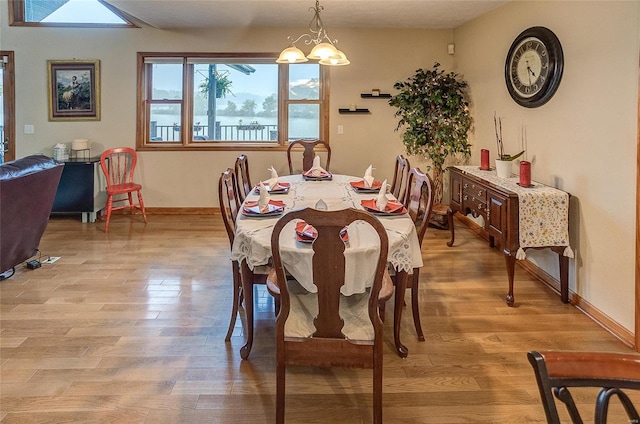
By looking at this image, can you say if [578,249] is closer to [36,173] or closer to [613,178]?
[613,178]

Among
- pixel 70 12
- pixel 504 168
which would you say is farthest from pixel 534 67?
pixel 70 12

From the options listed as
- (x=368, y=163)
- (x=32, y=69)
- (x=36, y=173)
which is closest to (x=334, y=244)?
(x=36, y=173)

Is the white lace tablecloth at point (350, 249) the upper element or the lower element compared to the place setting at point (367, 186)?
lower

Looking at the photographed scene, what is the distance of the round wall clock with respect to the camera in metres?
3.46

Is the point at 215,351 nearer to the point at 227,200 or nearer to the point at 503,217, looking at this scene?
the point at 227,200

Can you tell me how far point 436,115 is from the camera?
5.39 metres

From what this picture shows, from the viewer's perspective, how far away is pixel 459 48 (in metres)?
5.71

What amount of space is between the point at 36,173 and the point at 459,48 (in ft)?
16.0

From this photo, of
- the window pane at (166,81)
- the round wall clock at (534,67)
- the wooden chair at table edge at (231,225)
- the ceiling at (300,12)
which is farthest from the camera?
the window pane at (166,81)

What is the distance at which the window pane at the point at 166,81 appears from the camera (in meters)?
6.02

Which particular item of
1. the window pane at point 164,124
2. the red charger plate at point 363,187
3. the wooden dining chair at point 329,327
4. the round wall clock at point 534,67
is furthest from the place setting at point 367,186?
the window pane at point 164,124

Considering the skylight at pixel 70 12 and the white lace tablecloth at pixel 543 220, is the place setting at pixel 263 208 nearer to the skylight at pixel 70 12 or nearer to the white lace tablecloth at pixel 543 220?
the white lace tablecloth at pixel 543 220

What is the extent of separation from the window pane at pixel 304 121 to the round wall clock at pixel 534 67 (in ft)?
8.43

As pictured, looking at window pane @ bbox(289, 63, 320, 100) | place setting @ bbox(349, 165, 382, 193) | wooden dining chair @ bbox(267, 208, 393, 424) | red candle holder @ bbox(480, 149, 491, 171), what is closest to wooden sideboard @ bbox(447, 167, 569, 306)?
red candle holder @ bbox(480, 149, 491, 171)
